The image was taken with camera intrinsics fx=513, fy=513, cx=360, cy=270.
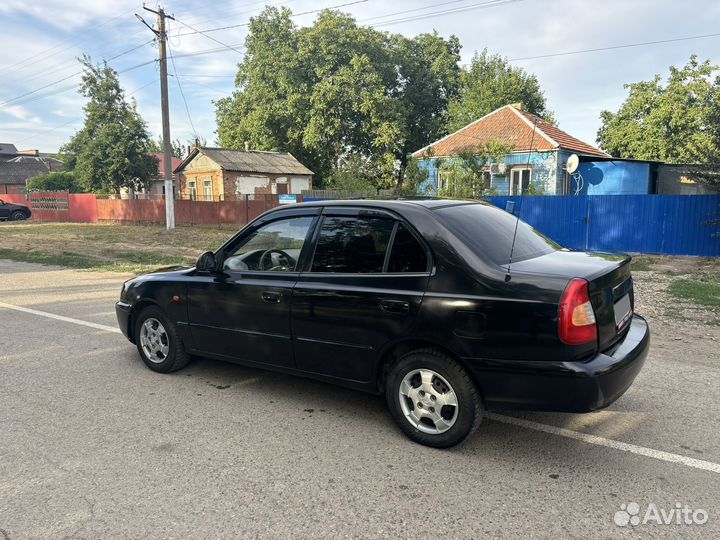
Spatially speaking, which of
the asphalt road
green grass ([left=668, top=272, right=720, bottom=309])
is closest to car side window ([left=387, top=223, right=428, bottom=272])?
the asphalt road

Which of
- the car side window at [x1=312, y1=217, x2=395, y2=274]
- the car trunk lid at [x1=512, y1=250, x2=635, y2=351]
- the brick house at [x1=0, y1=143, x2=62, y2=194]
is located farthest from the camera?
the brick house at [x1=0, y1=143, x2=62, y2=194]

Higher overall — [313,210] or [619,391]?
[313,210]

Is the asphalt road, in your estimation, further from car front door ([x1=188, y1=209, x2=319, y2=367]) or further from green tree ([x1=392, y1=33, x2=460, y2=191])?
green tree ([x1=392, y1=33, x2=460, y2=191])

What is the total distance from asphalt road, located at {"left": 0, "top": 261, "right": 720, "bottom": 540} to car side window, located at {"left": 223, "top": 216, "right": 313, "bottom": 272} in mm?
1092

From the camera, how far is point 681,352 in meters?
5.39

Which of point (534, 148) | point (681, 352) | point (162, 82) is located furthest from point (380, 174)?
point (681, 352)

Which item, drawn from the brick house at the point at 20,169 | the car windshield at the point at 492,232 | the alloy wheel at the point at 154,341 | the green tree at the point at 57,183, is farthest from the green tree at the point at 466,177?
the brick house at the point at 20,169

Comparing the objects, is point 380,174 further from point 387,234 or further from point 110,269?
point 387,234

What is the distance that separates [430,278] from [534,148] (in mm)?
24401

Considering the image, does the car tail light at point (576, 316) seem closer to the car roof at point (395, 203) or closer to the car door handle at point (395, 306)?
the car door handle at point (395, 306)

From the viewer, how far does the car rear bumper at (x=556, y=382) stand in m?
2.90

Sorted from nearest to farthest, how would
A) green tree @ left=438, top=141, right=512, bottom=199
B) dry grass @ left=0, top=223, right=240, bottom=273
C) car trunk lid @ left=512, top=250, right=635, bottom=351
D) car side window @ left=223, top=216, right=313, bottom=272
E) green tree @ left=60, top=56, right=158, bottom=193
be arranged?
car trunk lid @ left=512, top=250, right=635, bottom=351 < car side window @ left=223, top=216, right=313, bottom=272 < dry grass @ left=0, top=223, right=240, bottom=273 < green tree @ left=438, top=141, right=512, bottom=199 < green tree @ left=60, top=56, right=158, bottom=193

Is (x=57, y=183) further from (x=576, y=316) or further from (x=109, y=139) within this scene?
(x=576, y=316)

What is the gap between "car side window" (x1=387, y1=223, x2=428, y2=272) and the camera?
11.1 ft
